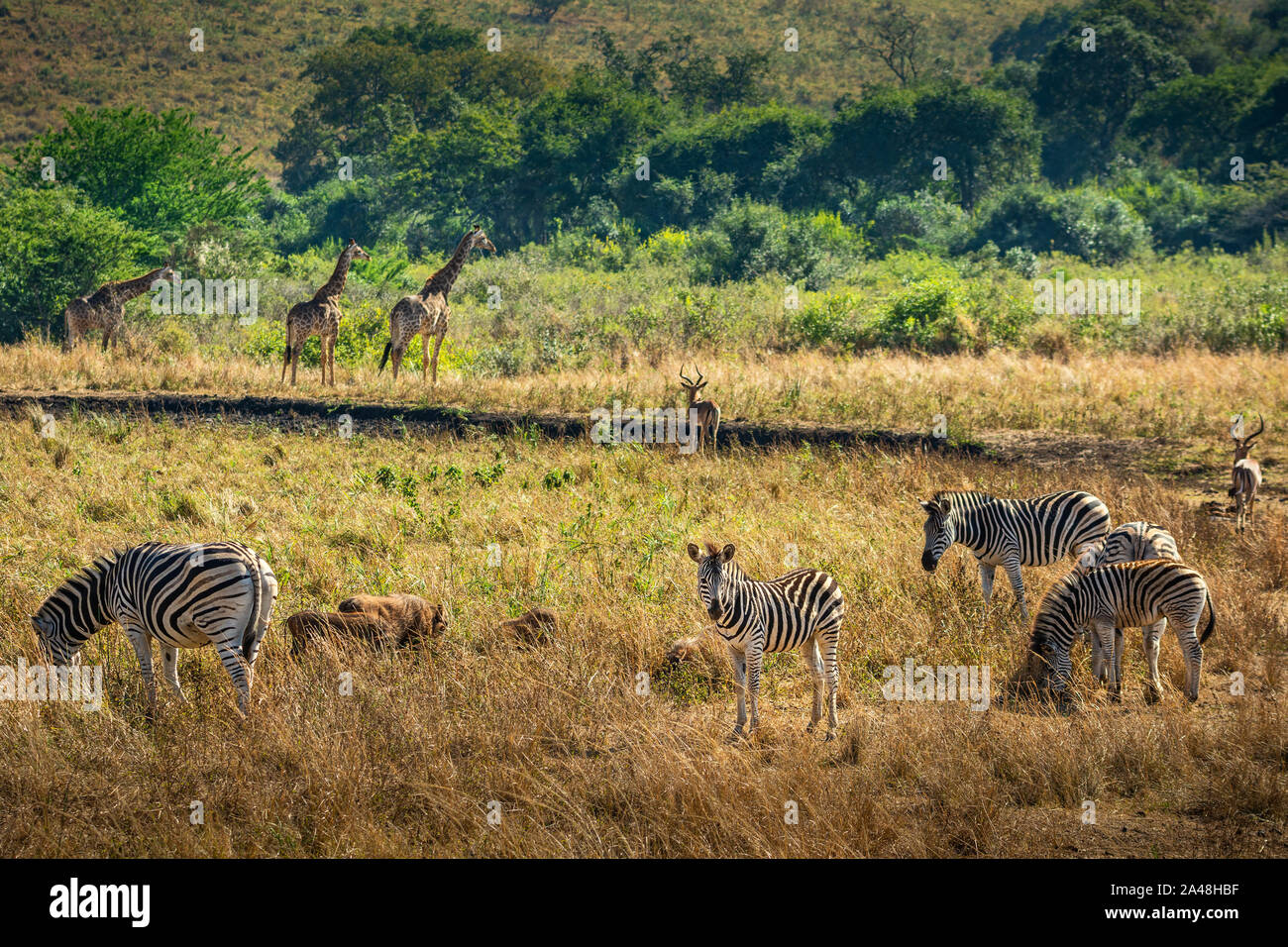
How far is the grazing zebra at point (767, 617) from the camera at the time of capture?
6160 millimetres

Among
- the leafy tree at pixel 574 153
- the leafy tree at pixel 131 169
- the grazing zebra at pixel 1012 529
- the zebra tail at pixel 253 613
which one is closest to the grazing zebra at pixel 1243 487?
the grazing zebra at pixel 1012 529

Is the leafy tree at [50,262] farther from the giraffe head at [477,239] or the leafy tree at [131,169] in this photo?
the giraffe head at [477,239]

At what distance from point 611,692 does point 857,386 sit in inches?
451

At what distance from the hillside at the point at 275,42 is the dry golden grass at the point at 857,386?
130 feet

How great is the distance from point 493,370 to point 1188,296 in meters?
15.1

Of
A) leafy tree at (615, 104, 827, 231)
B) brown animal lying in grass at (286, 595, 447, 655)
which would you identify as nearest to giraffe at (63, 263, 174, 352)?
brown animal lying in grass at (286, 595, 447, 655)

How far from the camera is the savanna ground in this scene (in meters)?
5.70

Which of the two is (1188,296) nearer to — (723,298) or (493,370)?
(723,298)

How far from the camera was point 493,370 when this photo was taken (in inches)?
823

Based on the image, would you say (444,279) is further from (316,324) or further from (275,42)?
(275,42)

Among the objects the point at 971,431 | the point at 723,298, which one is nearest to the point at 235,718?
the point at 971,431

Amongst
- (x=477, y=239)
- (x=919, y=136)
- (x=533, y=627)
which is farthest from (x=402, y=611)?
(x=919, y=136)

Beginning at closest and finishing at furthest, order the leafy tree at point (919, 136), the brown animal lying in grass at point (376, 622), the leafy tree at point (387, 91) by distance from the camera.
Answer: the brown animal lying in grass at point (376, 622) < the leafy tree at point (919, 136) < the leafy tree at point (387, 91)
